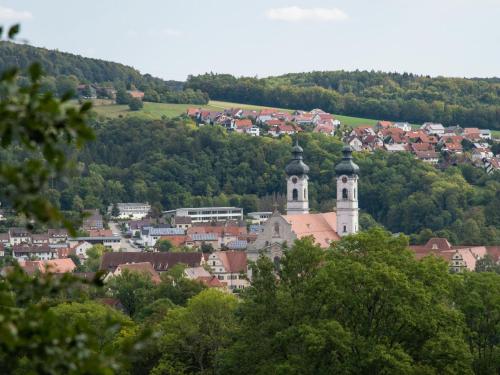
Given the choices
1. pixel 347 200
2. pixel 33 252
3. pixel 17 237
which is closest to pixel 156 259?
pixel 347 200

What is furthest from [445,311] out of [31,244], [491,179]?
[491,179]

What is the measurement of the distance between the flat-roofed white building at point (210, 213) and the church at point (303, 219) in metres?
63.5

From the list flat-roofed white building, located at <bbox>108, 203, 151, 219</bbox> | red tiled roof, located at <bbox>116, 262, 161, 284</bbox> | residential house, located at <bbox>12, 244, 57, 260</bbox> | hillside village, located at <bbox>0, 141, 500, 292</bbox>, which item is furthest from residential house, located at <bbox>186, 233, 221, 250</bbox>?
red tiled roof, located at <bbox>116, 262, 161, 284</bbox>

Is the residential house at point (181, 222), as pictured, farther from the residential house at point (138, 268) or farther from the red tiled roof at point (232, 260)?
the residential house at point (138, 268)

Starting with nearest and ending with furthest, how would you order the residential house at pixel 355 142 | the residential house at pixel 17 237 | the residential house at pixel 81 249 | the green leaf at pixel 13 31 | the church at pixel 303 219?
1. the green leaf at pixel 13 31
2. the church at pixel 303 219
3. the residential house at pixel 81 249
4. the residential house at pixel 17 237
5. the residential house at pixel 355 142

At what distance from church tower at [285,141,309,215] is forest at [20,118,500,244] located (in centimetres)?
3816

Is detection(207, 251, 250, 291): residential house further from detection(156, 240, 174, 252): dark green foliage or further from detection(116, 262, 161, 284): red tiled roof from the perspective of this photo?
detection(156, 240, 174, 252): dark green foliage

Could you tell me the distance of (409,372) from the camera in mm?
31234

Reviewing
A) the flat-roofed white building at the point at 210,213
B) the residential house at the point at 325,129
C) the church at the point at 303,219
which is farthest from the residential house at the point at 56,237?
the residential house at the point at 325,129

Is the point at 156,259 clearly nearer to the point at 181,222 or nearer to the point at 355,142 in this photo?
the point at 181,222

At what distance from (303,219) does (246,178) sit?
261 feet

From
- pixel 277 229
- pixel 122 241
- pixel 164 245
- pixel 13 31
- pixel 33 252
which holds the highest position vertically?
pixel 13 31

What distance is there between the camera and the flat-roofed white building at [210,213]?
156500 mm

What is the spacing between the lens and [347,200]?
287 ft
